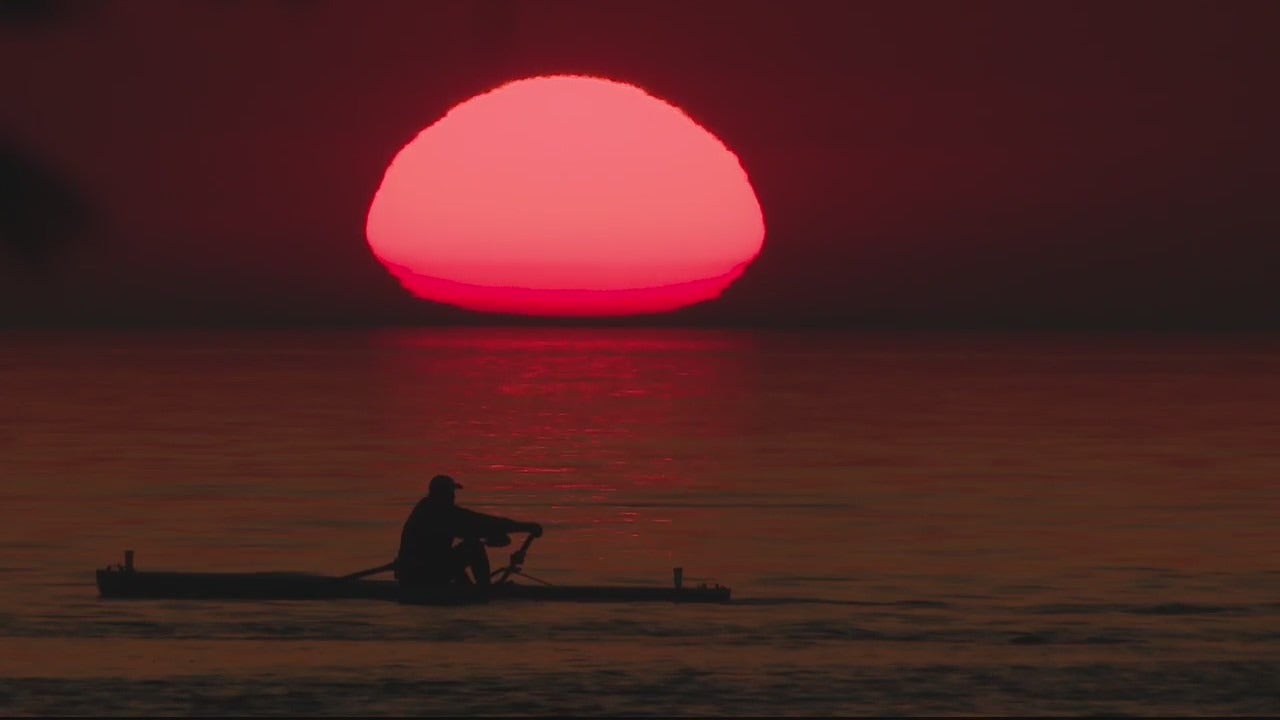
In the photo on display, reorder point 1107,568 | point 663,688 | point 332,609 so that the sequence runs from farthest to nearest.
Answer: point 1107,568, point 332,609, point 663,688

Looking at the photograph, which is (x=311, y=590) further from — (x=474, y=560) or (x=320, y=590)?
(x=474, y=560)

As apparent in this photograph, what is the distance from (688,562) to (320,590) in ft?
34.9

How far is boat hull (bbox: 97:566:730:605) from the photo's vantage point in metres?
29.9

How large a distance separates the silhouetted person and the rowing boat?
272 mm

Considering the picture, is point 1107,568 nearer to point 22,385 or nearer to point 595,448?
point 595,448

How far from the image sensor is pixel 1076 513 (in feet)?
165

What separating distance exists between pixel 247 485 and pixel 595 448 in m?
22.4

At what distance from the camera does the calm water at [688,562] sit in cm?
2361

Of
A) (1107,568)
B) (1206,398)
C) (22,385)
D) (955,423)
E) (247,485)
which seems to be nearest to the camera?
(1107,568)

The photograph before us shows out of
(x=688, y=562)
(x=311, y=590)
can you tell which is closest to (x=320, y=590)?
(x=311, y=590)

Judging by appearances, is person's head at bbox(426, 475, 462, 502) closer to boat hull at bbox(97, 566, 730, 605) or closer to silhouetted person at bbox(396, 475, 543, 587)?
silhouetted person at bbox(396, 475, 543, 587)

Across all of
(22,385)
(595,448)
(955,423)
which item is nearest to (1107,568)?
(595,448)

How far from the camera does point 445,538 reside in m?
28.8

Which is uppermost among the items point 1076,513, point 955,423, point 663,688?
point 955,423
